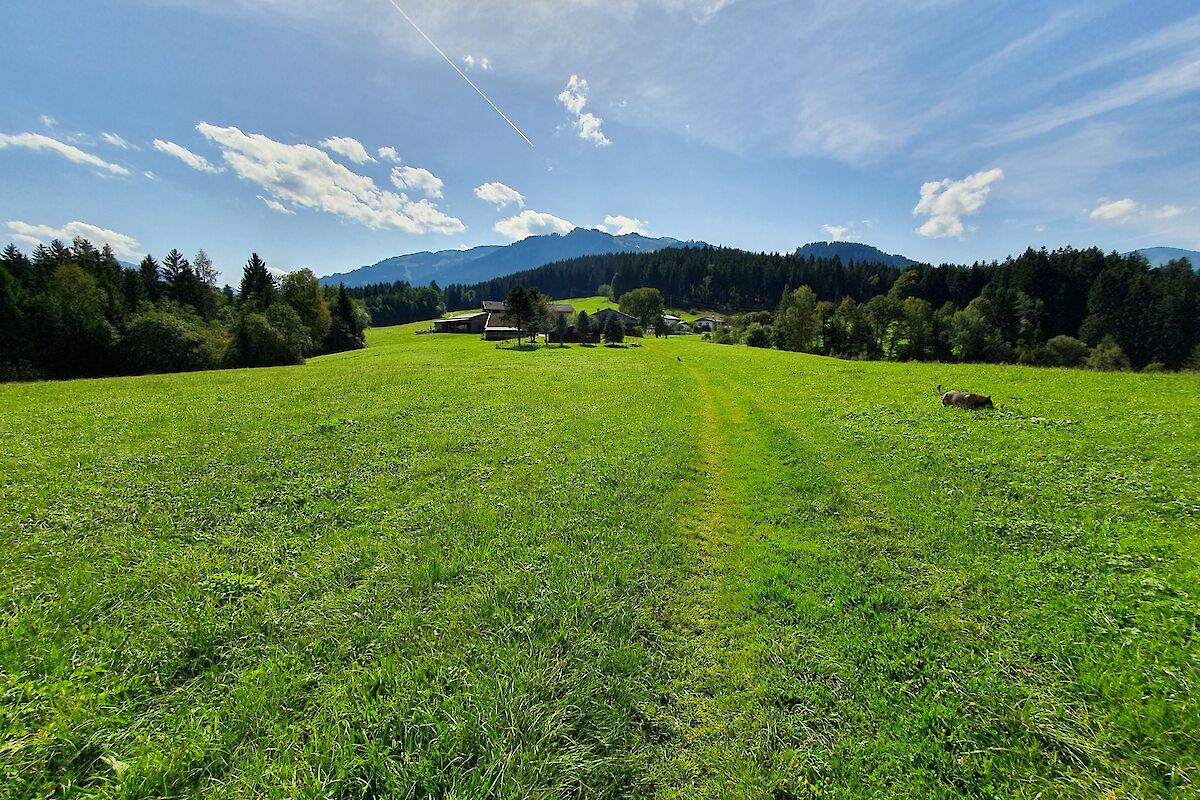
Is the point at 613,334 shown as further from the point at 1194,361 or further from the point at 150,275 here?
the point at 1194,361

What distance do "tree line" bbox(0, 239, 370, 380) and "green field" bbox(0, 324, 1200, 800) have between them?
52169mm

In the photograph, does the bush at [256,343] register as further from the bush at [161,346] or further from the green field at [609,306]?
the green field at [609,306]

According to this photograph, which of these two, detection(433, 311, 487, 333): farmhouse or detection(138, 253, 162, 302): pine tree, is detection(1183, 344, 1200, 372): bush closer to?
detection(433, 311, 487, 333): farmhouse

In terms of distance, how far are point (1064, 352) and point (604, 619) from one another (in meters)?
110

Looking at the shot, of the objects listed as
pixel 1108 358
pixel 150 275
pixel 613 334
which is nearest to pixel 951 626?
pixel 613 334

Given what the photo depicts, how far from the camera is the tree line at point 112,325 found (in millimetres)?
47750

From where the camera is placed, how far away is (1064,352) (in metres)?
77.9

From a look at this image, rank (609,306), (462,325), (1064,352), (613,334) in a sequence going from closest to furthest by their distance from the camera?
(1064,352), (613,334), (462,325), (609,306)

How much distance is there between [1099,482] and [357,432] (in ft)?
70.9

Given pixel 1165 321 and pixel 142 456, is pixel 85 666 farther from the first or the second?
pixel 1165 321

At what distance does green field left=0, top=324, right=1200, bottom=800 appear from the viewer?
445 cm

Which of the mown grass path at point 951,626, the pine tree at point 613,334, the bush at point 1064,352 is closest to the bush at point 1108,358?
the bush at point 1064,352

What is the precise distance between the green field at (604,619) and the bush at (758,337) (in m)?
76.7

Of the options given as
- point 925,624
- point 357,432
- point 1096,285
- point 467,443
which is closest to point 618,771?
point 925,624
